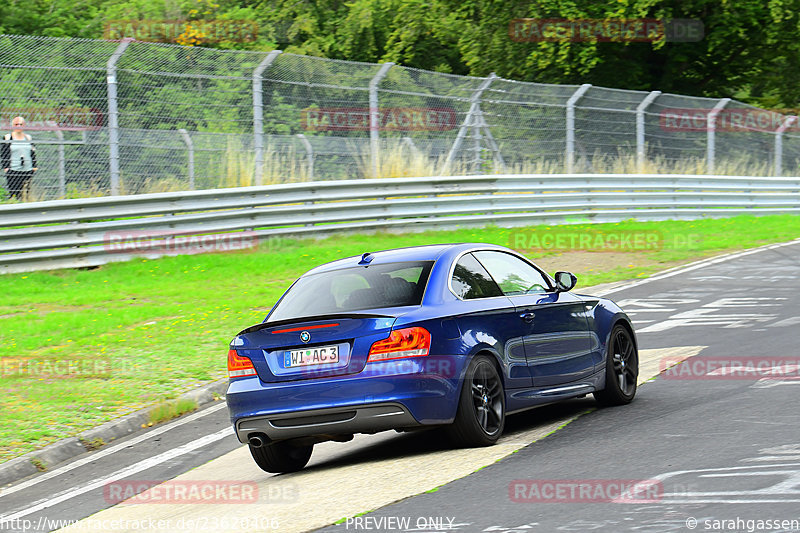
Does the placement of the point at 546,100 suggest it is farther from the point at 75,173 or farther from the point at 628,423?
the point at 628,423

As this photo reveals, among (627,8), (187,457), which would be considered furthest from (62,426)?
(627,8)

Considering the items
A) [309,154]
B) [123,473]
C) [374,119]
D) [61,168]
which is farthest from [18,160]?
[123,473]

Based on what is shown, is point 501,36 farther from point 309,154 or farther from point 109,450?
point 109,450

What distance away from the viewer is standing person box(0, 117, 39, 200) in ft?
55.7

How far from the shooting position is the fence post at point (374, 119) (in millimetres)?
21781

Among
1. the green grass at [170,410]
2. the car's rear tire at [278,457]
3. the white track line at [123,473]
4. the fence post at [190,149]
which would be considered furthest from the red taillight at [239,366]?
the fence post at [190,149]

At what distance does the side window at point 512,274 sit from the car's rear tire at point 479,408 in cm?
88

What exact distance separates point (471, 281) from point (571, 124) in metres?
18.5

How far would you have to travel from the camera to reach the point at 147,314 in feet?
46.4

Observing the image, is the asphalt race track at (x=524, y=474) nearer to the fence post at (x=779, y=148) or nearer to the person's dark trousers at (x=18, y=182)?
the person's dark trousers at (x=18, y=182)

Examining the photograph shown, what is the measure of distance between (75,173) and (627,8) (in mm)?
20189

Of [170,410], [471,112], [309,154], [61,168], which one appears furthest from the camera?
[471,112]

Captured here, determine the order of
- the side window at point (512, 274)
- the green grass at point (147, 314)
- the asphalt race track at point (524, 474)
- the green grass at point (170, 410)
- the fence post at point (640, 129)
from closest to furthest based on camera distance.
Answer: the asphalt race track at point (524, 474), the side window at point (512, 274), the green grass at point (170, 410), the green grass at point (147, 314), the fence post at point (640, 129)

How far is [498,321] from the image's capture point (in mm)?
7828
